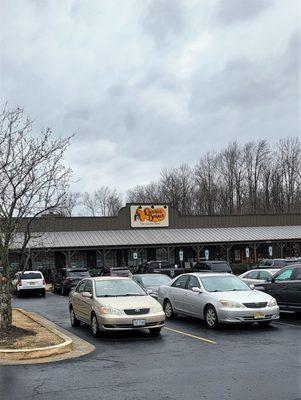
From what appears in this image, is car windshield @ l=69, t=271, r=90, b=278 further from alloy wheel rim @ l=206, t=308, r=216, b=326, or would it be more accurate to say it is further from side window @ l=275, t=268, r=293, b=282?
alloy wheel rim @ l=206, t=308, r=216, b=326

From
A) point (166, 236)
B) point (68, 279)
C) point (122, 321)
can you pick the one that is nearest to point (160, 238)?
point (166, 236)

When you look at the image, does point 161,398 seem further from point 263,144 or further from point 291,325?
point 263,144

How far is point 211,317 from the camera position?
13.8m

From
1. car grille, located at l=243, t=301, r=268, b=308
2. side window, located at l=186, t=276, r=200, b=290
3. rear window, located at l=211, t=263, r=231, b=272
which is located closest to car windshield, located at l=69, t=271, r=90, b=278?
rear window, located at l=211, t=263, r=231, b=272

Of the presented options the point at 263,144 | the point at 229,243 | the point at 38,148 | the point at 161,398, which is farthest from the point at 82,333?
the point at 263,144

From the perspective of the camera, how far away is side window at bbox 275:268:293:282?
1633cm

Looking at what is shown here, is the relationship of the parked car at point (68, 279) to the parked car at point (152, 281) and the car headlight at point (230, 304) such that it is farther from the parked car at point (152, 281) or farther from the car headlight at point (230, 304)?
the car headlight at point (230, 304)

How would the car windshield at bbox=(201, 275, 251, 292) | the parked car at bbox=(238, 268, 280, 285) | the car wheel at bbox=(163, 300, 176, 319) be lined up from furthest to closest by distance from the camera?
the parked car at bbox=(238, 268, 280, 285)
the car wheel at bbox=(163, 300, 176, 319)
the car windshield at bbox=(201, 275, 251, 292)

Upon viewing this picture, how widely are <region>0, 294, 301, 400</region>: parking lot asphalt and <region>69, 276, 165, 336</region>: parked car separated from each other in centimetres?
35

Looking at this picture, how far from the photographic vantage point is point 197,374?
8.48 metres

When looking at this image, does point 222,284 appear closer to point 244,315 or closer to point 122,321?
point 244,315

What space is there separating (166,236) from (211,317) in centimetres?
3098

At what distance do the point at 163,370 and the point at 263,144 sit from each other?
7173cm

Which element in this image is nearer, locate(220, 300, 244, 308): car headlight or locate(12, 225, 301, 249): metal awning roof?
locate(220, 300, 244, 308): car headlight
